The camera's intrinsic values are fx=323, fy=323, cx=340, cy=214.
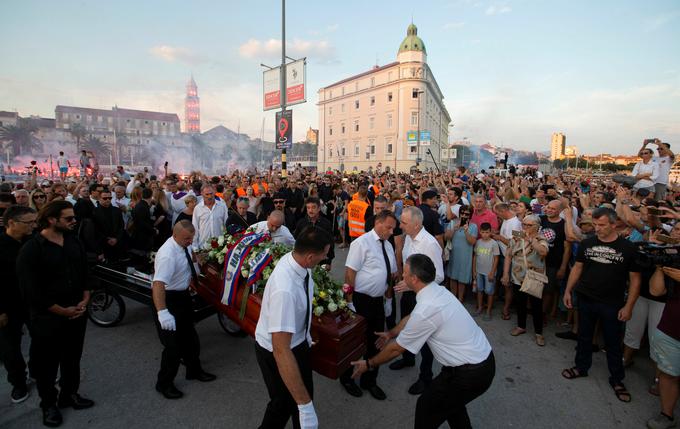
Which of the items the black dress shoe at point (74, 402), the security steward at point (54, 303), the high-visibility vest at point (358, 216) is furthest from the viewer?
the high-visibility vest at point (358, 216)

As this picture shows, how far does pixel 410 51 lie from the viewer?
58906mm

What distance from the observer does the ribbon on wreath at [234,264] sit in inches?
146

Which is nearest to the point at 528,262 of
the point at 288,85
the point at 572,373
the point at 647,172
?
the point at 572,373

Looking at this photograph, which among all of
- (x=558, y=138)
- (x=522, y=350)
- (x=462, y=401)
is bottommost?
(x=522, y=350)

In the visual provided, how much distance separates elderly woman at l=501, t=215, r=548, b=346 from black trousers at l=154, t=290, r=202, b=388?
15.3 ft

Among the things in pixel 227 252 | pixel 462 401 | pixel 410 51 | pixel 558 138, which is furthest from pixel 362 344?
pixel 558 138

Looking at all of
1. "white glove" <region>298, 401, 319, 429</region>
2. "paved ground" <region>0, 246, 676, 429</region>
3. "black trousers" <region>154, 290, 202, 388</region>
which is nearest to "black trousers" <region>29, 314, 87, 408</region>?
"paved ground" <region>0, 246, 676, 429</region>

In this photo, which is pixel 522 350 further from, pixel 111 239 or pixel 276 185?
pixel 276 185

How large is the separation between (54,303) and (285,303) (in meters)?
2.56

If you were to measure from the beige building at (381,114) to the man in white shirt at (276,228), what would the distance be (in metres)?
49.4

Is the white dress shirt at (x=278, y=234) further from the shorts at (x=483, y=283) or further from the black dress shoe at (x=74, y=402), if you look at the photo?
the shorts at (x=483, y=283)

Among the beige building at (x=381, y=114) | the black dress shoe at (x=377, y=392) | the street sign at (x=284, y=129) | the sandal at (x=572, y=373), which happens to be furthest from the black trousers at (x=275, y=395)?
the beige building at (x=381, y=114)

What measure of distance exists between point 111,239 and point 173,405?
3.75 meters

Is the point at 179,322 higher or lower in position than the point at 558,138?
lower
